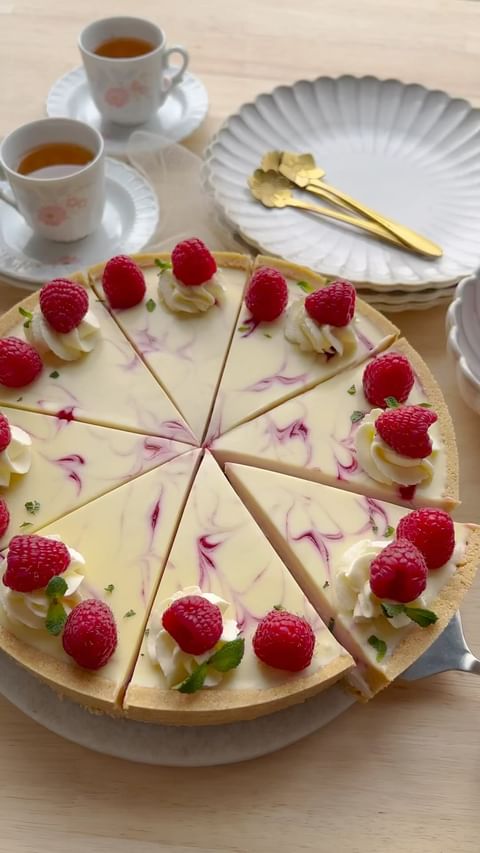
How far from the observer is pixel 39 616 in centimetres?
187

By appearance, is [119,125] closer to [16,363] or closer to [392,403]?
[16,363]

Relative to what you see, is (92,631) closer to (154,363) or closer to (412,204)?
(154,363)

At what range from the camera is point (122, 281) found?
8.11 feet

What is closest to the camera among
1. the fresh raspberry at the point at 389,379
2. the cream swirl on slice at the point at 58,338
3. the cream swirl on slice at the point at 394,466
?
the cream swirl on slice at the point at 394,466

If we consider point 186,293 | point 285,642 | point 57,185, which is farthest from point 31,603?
point 57,185

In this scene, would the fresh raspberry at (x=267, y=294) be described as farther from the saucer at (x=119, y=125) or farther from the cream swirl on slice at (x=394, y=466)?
the saucer at (x=119, y=125)

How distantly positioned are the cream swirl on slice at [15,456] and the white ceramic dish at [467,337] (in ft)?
3.76

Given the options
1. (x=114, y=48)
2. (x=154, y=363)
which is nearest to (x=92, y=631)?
(x=154, y=363)

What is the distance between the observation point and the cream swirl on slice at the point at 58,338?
2361 mm

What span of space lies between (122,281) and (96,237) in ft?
1.56

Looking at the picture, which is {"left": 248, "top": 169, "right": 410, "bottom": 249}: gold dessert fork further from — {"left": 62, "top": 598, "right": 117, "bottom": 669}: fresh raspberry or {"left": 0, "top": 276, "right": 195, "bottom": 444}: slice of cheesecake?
{"left": 62, "top": 598, "right": 117, "bottom": 669}: fresh raspberry

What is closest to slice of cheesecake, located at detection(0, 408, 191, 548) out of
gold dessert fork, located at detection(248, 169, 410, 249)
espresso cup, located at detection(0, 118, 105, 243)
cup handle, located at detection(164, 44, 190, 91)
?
espresso cup, located at detection(0, 118, 105, 243)

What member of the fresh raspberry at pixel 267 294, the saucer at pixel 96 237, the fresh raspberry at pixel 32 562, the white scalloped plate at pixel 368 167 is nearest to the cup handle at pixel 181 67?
the white scalloped plate at pixel 368 167

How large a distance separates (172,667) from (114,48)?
2291 millimetres
